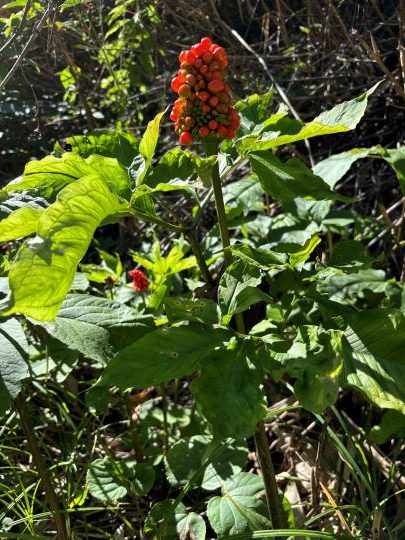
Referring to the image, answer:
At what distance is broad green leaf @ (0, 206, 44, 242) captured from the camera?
103cm

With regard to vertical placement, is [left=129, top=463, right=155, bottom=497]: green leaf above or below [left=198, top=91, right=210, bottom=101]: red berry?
below

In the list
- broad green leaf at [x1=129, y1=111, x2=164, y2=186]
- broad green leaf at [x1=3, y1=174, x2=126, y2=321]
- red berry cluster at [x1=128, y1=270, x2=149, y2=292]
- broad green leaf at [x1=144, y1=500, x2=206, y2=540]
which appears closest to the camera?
broad green leaf at [x1=3, y1=174, x2=126, y2=321]

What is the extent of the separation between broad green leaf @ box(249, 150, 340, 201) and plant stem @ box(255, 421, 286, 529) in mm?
512

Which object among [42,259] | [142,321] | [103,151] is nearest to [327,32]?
[103,151]

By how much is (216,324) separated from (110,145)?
1.68 feet

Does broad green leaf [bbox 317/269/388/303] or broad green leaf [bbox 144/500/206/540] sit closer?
broad green leaf [bbox 144/500/206/540]

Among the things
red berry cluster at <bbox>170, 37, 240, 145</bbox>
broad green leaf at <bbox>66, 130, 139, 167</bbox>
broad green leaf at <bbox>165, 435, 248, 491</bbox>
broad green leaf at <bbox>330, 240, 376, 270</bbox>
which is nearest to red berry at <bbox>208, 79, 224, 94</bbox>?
red berry cluster at <bbox>170, 37, 240, 145</bbox>

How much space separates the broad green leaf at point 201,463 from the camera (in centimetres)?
160

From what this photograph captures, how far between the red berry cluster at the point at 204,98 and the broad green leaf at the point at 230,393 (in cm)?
46

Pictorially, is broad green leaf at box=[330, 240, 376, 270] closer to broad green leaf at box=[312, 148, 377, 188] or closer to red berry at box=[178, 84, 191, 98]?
broad green leaf at box=[312, 148, 377, 188]

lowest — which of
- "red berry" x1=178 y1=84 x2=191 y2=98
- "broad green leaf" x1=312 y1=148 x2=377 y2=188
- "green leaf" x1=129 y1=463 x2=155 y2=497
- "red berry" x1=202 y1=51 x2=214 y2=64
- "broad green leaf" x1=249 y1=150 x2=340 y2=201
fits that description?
"green leaf" x1=129 y1=463 x2=155 y2=497

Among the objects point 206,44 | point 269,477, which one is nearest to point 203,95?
point 206,44

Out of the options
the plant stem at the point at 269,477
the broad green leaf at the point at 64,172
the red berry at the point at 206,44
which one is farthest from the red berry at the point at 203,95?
the plant stem at the point at 269,477

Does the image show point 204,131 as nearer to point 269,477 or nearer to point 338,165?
point 338,165
